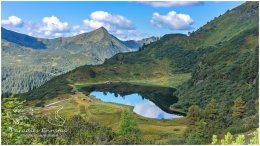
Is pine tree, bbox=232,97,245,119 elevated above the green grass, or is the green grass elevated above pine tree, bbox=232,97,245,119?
pine tree, bbox=232,97,245,119

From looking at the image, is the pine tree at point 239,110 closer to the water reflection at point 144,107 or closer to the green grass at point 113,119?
the green grass at point 113,119

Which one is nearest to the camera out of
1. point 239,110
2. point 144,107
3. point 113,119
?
point 239,110

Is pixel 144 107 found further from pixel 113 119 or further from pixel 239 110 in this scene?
pixel 239 110

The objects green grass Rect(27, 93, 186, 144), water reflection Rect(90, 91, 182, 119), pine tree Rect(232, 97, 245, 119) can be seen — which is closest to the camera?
pine tree Rect(232, 97, 245, 119)

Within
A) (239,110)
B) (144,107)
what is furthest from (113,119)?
(144,107)

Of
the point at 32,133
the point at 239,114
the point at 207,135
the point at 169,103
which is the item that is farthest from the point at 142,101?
the point at 32,133

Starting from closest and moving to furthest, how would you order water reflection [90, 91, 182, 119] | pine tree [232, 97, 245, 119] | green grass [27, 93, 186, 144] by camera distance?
pine tree [232, 97, 245, 119]
green grass [27, 93, 186, 144]
water reflection [90, 91, 182, 119]

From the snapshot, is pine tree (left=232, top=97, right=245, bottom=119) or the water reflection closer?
pine tree (left=232, top=97, right=245, bottom=119)

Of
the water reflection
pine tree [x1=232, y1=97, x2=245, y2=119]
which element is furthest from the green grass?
pine tree [x1=232, y1=97, x2=245, y2=119]

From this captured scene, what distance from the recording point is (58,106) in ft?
539

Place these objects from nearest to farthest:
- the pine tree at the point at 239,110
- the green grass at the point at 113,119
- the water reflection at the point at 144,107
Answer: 1. the pine tree at the point at 239,110
2. the green grass at the point at 113,119
3. the water reflection at the point at 144,107

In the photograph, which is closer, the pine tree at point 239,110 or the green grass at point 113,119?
the pine tree at point 239,110

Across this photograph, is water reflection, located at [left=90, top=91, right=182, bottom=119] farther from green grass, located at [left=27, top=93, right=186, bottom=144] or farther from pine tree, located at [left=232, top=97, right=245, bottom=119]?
pine tree, located at [left=232, top=97, right=245, bottom=119]

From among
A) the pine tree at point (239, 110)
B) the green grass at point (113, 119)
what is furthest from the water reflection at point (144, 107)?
the pine tree at point (239, 110)
